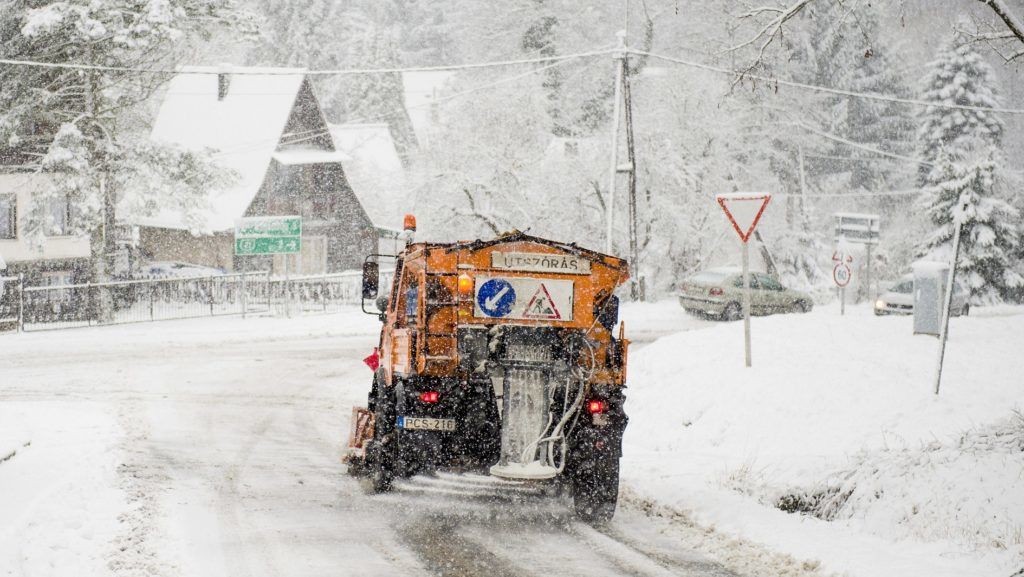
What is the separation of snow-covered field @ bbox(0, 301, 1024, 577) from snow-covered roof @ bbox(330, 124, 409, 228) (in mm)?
22768

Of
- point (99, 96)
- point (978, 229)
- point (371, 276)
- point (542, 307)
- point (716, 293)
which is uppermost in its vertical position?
point (99, 96)

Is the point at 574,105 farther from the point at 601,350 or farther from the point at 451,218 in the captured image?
the point at 601,350

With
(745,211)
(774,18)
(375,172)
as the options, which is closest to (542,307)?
(774,18)

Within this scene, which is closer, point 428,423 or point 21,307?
point 428,423

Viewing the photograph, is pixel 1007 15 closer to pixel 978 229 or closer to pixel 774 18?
pixel 774 18

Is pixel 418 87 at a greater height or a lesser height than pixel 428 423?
greater

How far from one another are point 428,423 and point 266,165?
1415 inches

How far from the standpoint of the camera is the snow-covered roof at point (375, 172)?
40.8 meters

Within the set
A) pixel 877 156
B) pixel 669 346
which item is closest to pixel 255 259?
pixel 669 346

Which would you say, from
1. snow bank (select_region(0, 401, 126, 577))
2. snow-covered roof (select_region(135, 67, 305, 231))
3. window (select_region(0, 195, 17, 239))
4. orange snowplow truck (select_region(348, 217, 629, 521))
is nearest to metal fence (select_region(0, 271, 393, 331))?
window (select_region(0, 195, 17, 239))

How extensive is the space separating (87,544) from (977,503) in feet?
21.8

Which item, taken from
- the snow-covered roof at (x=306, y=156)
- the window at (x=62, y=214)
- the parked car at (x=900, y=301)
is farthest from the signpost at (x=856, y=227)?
the window at (x=62, y=214)

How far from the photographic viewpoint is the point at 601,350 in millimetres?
8375

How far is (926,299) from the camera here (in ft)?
53.8
